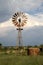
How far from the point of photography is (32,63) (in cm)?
1823

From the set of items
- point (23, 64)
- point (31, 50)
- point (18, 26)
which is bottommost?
point (23, 64)

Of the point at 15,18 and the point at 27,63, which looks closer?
the point at 27,63

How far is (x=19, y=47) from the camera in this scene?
4869 cm

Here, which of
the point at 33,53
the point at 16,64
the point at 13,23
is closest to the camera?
the point at 16,64

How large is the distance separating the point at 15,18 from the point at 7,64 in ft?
101

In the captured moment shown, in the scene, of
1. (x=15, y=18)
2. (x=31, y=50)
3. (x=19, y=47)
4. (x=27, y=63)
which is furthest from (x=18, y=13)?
(x=27, y=63)

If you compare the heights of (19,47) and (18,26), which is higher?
(18,26)

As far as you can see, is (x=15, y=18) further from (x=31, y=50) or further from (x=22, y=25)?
(x=31, y=50)

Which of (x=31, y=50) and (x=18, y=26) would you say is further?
(x=18, y=26)

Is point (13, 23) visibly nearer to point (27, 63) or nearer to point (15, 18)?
point (15, 18)

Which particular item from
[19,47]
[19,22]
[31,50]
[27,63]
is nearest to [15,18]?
[19,22]

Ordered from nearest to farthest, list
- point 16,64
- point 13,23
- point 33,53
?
point 16,64, point 33,53, point 13,23

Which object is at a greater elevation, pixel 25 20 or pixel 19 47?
pixel 25 20

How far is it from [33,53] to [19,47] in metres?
16.2
